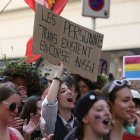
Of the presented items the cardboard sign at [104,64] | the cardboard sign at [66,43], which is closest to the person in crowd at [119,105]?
the cardboard sign at [66,43]

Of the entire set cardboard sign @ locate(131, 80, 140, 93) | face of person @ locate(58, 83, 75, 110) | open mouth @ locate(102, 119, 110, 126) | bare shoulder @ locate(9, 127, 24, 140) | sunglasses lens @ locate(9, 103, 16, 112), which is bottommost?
bare shoulder @ locate(9, 127, 24, 140)

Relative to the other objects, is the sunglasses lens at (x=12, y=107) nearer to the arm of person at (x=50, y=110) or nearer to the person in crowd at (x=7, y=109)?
the person in crowd at (x=7, y=109)

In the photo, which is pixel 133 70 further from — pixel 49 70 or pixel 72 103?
pixel 72 103

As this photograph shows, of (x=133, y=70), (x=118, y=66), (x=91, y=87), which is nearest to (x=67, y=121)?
(x=91, y=87)

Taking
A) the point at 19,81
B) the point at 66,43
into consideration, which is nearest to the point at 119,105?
the point at 66,43

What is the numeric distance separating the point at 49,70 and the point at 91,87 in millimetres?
1591

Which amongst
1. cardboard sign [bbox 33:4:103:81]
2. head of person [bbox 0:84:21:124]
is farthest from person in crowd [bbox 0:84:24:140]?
cardboard sign [bbox 33:4:103:81]

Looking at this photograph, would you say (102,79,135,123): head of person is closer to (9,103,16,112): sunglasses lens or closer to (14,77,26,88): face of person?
(9,103,16,112): sunglasses lens

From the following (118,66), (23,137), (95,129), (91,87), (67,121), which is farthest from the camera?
(118,66)

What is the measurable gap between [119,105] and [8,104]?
A: 881 mm

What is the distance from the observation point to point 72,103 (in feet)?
16.7

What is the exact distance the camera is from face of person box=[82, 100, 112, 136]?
3889 mm

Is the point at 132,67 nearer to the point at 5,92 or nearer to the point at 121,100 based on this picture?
the point at 121,100

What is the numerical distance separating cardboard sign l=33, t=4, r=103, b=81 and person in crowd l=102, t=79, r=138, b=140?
1035 millimetres
